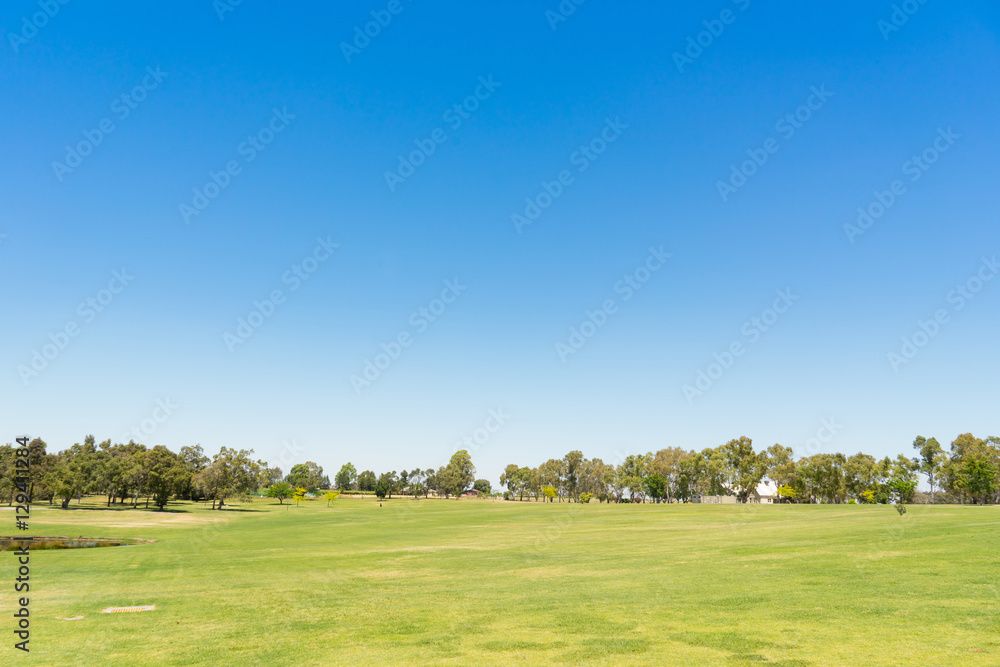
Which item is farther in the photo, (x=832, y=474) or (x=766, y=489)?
(x=766, y=489)

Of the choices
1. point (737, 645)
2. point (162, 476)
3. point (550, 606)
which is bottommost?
point (162, 476)

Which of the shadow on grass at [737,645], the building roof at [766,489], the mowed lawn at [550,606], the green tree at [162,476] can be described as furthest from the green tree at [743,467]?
the shadow on grass at [737,645]

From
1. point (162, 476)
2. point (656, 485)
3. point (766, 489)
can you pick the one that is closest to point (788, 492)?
point (656, 485)

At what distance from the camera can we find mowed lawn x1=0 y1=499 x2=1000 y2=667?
12.6 m

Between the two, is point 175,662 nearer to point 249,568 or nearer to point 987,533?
point 249,568

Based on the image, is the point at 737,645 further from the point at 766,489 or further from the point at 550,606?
the point at 766,489

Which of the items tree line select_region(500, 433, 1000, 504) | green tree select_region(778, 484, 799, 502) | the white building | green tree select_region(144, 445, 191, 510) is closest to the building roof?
the white building

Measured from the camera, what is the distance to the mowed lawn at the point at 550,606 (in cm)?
1261

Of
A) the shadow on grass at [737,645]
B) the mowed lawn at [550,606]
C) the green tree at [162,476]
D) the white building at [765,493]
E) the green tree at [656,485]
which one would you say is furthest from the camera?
the green tree at [656,485]

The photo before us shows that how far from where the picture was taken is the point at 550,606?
57.1ft

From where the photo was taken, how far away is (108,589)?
21672mm

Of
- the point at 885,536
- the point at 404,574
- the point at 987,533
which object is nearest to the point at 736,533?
the point at 885,536

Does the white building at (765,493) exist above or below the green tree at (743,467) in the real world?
below

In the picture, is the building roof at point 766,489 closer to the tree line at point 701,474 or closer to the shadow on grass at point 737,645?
the tree line at point 701,474
